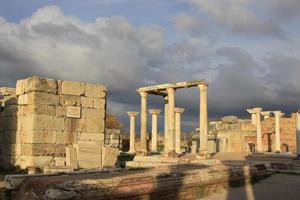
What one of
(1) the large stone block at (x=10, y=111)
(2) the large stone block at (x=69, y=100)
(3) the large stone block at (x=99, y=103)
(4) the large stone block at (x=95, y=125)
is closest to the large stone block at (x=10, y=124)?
(1) the large stone block at (x=10, y=111)

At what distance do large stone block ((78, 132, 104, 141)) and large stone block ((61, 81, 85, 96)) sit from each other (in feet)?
5.33

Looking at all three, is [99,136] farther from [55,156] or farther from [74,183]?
[74,183]

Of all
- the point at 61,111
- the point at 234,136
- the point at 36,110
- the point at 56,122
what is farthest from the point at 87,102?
the point at 234,136

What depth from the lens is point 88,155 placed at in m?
14.7

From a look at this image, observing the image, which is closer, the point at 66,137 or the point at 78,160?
the point at 78,160

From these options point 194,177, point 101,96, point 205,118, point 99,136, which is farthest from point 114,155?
point 205,118

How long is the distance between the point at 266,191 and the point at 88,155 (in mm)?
6628

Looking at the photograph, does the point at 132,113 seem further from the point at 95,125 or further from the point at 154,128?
the point at 95,125

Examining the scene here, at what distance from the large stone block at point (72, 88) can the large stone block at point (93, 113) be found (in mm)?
733

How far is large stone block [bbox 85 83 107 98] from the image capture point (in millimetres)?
16156

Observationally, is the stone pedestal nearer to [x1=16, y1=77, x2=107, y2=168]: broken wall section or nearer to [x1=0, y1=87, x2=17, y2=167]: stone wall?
[x1=16, y1=77, x2=107, y2=168]: broken wall section

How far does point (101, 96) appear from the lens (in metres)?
16.6

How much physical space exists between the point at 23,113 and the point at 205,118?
12.3 m

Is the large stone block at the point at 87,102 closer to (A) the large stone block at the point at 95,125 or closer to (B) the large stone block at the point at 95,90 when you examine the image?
(B) the large stone block at the point at 95,90
